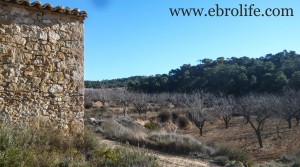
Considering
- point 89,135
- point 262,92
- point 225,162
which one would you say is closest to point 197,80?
point 262,92

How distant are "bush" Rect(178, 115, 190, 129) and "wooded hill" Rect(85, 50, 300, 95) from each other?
549 inches

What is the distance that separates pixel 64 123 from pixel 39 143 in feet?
2.74

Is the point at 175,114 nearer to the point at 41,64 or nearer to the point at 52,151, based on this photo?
the point at 41,64

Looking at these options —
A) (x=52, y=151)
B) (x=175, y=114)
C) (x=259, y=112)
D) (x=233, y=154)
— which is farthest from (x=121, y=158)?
(x=175, y=114)

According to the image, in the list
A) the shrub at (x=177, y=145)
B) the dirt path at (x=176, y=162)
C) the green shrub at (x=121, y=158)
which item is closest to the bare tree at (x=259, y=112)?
the shrub at (x=177, y=145)

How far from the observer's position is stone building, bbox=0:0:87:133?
570 centimetres

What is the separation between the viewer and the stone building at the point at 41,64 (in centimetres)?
570

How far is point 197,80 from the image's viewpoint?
4831cm

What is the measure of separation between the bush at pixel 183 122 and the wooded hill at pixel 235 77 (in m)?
13.9

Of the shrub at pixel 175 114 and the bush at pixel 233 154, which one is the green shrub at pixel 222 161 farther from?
the shrub at pixel 175 114

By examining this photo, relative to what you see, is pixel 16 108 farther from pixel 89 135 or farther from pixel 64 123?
pixel 89 135

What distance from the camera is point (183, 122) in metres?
27.9

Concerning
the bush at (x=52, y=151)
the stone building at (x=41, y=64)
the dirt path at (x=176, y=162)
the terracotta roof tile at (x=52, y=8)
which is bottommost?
the dirt path at (x=176, y=162)

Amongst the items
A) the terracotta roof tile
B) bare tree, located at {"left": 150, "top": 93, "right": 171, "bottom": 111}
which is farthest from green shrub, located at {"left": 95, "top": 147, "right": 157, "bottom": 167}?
bare tree, located at {"left": 150, "top": 93, "right": 171, "bottom": 111}
